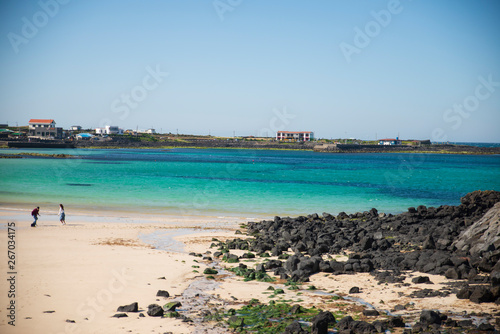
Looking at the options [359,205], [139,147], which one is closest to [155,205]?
[359,205]

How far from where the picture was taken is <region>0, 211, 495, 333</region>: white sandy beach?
10.8 m

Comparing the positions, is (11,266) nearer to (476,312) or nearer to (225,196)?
(476,312)

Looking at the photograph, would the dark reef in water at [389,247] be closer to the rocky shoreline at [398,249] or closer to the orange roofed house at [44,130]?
the rocky shoreline at [398,249]

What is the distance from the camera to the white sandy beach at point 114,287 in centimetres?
1084

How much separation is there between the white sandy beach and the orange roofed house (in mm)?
159540

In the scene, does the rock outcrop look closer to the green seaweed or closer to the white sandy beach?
the white sandy beach

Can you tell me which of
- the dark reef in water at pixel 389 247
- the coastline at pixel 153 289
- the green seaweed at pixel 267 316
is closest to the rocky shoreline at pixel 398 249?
the dark reef in water at pixel 389 247

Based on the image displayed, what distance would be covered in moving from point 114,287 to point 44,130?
170 m

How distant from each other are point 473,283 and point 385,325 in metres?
4.79

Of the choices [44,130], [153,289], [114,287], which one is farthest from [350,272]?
[44,130]

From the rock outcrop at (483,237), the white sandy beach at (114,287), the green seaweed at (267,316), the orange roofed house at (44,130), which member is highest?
the orange roofed house at (44,130)

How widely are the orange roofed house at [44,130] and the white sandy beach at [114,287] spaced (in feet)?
523

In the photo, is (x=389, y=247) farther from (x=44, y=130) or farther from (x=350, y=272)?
(x=44, y=130)

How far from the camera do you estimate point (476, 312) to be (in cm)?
1112
